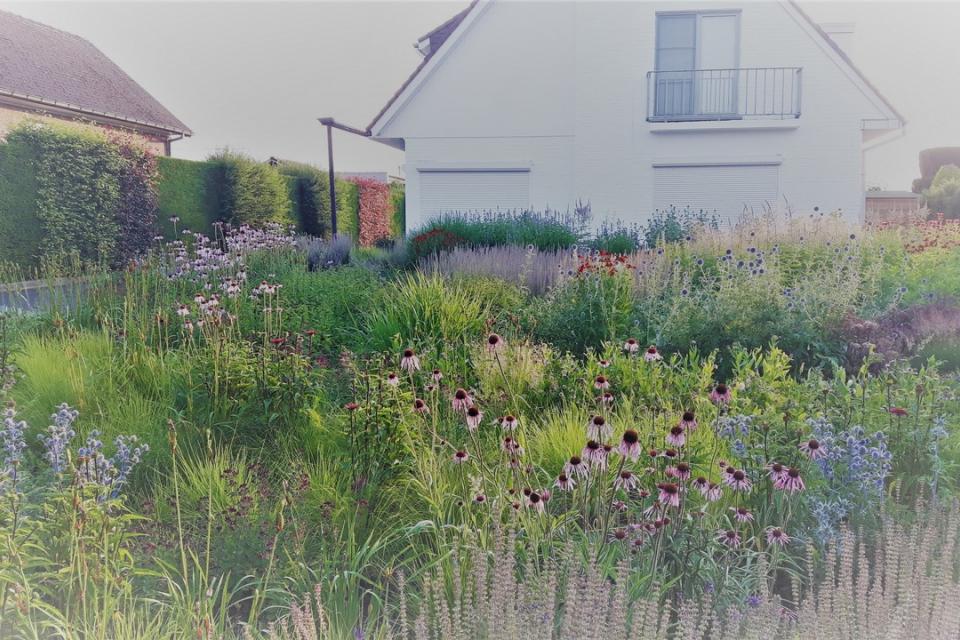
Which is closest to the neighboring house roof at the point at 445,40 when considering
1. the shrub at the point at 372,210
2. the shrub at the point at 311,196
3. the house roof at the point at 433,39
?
the house roof at the point at 433,39

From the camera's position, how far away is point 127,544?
9.47 ft

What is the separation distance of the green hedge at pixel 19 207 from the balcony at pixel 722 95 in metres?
11.6

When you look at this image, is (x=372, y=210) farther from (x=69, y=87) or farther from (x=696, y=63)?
(x=696, y=63)

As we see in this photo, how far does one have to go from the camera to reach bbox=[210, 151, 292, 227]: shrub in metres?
17.9

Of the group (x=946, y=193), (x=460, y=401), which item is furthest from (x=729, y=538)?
(x=946, y=193)

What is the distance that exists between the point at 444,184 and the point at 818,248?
8973 millimetres

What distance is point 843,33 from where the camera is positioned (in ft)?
57.5

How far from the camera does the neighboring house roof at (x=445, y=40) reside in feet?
48.6

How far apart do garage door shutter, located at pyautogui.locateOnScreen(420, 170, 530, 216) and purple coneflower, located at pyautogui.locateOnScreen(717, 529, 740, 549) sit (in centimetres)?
1349

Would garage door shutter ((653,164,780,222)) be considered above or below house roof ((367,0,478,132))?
below

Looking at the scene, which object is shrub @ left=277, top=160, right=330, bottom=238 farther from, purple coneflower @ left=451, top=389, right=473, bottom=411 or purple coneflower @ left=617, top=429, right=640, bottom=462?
purple coneflower @ left=617, top=429, right=640, bottom=462

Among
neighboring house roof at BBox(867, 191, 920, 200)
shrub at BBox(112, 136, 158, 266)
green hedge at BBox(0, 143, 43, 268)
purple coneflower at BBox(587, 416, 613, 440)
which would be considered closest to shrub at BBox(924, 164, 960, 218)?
neighboring house roof at BBox(867, 191, 920, 200)

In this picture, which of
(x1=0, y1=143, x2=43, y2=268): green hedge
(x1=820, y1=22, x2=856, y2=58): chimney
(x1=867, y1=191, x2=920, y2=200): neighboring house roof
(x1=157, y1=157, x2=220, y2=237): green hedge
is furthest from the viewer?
(x1=867, y1=191, x2=920, y2=200): neighboring house roof

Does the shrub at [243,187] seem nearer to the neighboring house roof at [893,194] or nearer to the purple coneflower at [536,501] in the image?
the purple coneflower at [536,501]
